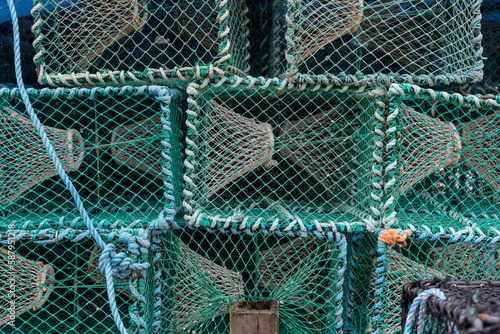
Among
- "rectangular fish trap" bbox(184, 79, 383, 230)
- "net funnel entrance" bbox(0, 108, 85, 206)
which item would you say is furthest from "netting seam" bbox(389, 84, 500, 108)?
"net funnel entrance" bbox(0, 108, 85, 206)

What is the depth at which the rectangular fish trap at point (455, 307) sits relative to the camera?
0.74 meters

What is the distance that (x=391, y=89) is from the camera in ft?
4.76

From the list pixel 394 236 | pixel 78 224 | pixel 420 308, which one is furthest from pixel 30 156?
pixel 420 308

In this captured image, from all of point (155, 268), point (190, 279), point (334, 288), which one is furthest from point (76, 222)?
point (334, 288)

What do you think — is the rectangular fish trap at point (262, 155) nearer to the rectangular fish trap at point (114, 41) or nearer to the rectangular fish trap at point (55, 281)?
the rectangular fish trap at point (114, 41)

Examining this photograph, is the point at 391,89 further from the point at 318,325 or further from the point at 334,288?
the point at 318,325

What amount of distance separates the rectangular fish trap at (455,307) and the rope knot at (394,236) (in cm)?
24

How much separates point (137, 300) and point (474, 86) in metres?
1.87

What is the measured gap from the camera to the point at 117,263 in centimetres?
133

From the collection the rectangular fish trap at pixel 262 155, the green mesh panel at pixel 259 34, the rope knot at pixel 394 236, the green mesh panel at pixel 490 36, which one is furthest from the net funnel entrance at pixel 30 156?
the green mesh panel at pixel 490 36

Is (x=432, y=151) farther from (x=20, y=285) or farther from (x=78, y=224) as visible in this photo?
(x=20, y=285)

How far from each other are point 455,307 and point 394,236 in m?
0.60

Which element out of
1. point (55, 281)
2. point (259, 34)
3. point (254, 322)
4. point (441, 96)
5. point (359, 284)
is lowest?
point (359, 284)

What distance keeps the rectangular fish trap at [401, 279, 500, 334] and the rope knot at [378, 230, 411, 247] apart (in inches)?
9.3
